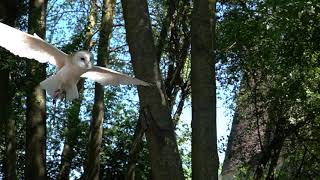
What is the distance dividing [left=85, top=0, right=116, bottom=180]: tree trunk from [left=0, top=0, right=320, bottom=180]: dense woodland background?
0.03m

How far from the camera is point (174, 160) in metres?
6.57

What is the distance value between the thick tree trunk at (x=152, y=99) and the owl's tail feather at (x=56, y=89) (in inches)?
38.1

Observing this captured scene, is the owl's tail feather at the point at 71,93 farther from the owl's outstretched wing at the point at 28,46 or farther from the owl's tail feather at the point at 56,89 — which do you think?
the owl's outstretched wing at the point at 28,46

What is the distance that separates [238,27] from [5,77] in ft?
15.5

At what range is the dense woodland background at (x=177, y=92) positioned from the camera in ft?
22.8

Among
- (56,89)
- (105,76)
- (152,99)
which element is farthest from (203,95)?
(56,89)

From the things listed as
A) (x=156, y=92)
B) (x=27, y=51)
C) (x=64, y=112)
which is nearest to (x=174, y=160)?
(x=156, y=92)

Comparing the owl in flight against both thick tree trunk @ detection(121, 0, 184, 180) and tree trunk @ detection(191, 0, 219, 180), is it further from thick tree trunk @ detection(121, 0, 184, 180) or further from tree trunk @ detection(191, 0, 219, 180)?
tree trunk @ detection(191, 0, 219, 180)

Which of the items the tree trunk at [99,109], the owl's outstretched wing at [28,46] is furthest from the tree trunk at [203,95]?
the tree trunk at [99,109]

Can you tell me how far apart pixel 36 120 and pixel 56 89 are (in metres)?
4.79

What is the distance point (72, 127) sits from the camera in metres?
19.3

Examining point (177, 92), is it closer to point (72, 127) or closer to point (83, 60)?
point (72, 127)

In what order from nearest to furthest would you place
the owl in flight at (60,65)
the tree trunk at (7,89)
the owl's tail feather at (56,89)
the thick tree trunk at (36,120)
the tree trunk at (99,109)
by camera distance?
the owl in flight at (60,65) → the owl's tail feather at (56,89) → the thick tree trunk at (36,120) → the tree trunk at (7,89) → the tree trunk at (99,109)

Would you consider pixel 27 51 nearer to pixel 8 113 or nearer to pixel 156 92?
pixel 156 92
